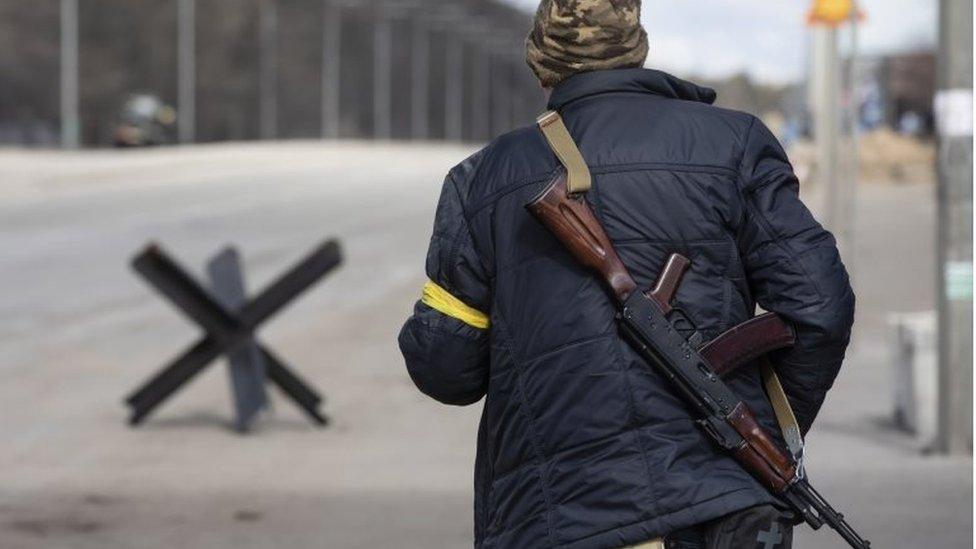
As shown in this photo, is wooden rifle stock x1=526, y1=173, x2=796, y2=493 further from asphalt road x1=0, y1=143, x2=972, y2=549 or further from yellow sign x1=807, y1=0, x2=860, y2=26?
yellow sign x1=807, y1=0, x2=860, y2=26

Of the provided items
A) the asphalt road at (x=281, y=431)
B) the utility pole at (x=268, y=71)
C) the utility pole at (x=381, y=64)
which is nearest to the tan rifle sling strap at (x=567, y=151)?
the asphalt road at (x=281, y=431)

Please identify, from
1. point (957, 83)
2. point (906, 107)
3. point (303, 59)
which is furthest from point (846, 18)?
point (906, 107)

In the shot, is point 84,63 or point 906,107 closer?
point 84,63

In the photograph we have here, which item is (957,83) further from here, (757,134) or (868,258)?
(868,258)

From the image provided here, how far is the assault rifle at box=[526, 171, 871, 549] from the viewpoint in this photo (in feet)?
12.1

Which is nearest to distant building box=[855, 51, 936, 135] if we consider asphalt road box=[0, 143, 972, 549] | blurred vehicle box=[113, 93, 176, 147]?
blurred vehicle box=[113, 93, 176, 147]

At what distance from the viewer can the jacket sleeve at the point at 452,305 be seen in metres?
3.85

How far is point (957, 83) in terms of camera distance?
9.84 m

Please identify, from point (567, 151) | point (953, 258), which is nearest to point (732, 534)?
point (567, 151)

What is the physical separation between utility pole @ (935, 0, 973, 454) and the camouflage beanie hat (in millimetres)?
6236

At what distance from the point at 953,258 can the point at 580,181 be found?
6.68 meters

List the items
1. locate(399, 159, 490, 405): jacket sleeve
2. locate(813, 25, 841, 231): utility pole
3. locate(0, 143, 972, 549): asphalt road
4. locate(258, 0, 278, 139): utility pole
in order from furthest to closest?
1. locate(258, 0, 278, 139): utility pole
2. locate(813, 25, 841, 231): utility pole
3. locate(0, 143, 972, 549): asphalt road
4. locate(399, 159, 490, 405): jacket sleeve

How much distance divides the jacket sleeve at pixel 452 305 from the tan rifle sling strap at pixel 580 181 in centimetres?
17

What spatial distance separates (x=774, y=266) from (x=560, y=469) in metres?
0.48
